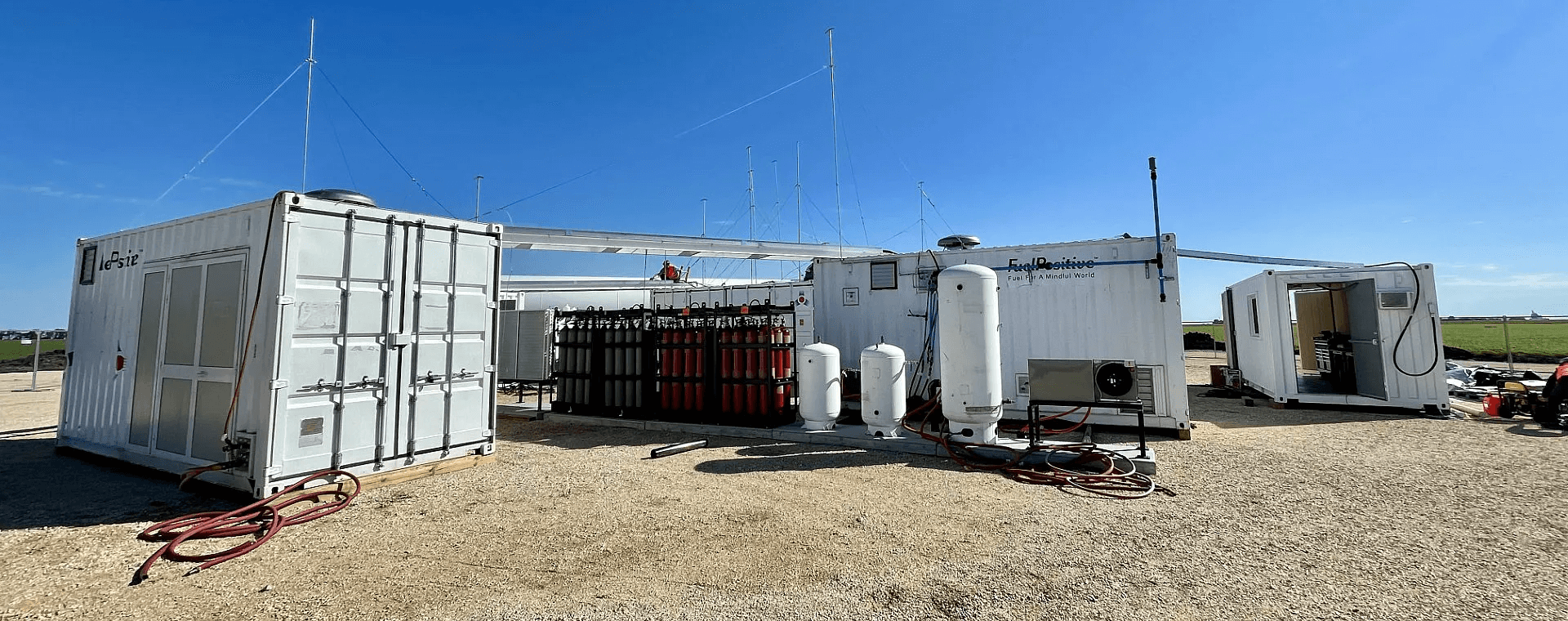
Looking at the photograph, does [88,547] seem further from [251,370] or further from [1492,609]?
[1492,609]

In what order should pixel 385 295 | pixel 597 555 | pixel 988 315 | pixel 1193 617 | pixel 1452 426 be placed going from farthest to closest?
1. pixel 1452 426
2. pixel 988 315
3. pixel 385 295
4. pixel 597 555
5. pixel 1193 617

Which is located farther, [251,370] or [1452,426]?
[1452,426]

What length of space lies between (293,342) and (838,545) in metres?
5.12

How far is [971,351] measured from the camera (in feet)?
22.0

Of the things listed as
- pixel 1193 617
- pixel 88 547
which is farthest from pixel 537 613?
pixel 88 547

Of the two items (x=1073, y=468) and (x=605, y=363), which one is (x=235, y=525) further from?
(x=1073, y=468)

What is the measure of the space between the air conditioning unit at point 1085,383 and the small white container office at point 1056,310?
4.75 ft

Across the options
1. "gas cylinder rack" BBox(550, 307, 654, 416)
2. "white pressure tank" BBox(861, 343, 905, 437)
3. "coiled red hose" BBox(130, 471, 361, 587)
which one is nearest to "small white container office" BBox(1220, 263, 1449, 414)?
"white pressure tank" BBox(861, 343, 905, 437)

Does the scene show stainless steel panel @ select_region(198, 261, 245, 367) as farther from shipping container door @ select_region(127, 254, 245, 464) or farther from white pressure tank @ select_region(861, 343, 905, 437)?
white pressure tank @ select_region(861, 343, 905, 437)

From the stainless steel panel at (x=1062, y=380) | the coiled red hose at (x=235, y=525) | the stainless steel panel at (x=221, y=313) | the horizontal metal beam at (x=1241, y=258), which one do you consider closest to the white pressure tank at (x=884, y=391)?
the stainless steel panel at (x=1062, y=380)

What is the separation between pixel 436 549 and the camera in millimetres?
4137

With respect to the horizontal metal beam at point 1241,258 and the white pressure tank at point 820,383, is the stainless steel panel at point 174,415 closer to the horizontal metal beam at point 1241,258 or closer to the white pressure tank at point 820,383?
the white pressure tank at point 820,383

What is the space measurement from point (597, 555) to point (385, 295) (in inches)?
149

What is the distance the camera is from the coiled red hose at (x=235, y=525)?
3998mm
